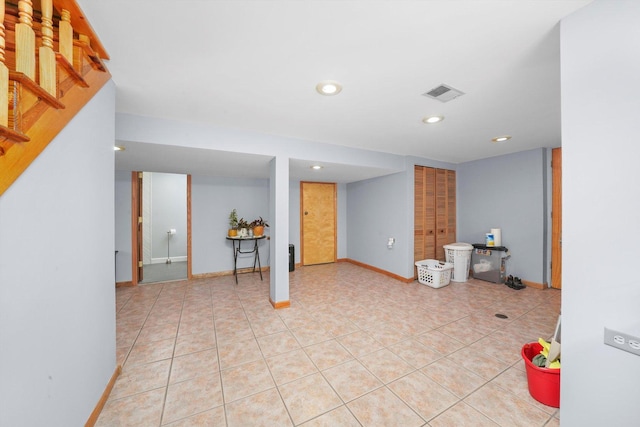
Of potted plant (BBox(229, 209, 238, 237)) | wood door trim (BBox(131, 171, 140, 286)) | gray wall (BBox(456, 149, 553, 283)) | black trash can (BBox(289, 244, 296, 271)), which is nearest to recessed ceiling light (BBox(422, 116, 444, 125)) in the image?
gray wall (BBox(456, 149, 553, 283))

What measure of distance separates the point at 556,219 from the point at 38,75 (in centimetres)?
561

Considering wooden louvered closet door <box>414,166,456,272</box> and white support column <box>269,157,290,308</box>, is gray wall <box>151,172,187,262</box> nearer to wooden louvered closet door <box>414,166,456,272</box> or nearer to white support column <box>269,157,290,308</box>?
white support column <box>269,157,290,308</box>

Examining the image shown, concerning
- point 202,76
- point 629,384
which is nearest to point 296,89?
point 202,76

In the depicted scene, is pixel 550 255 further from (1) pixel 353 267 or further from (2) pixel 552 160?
(1) pixel 353 267

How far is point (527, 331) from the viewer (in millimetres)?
2424

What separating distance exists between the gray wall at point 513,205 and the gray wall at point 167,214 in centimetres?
654

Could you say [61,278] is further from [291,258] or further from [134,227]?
[291,258]

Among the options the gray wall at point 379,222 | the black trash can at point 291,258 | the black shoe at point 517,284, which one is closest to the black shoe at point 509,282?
the black shoe at point 517,284

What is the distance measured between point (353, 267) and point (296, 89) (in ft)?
13.6

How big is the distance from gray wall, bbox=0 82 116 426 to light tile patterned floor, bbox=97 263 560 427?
0.49m

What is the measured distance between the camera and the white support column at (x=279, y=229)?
294cm

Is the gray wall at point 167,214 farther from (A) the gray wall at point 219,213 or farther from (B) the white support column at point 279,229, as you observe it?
(B) the white support column at point 279,229

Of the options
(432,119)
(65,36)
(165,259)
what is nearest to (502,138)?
(432,119)

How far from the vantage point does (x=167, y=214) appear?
586 centimetres
